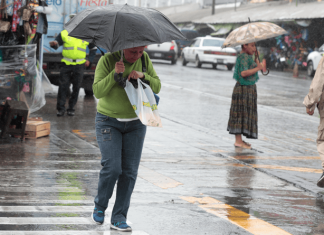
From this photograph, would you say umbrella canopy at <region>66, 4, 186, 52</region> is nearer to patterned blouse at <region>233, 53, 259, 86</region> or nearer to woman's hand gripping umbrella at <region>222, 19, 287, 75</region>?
woman's hand gripping umbrella at <region>222, 19, 287, 75</region>

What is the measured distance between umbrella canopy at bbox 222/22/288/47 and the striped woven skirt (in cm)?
70

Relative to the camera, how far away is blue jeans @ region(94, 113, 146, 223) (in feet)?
15.7

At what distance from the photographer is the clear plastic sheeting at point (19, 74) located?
9.33 meters

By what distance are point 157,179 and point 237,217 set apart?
1636 mm

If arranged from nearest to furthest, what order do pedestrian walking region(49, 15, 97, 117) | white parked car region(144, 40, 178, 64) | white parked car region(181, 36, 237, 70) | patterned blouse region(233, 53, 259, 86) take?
patterned blouse region(233, 53, 259, 86), pedestrian walking region(49, 15, 97, 117), white parked car region(181, 36, 237, 70), white parked car region(144, 40, 178, 64)

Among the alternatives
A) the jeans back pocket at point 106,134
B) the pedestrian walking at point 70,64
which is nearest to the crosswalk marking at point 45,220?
the jeans back pocket at point 106,134

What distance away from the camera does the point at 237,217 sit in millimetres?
5379

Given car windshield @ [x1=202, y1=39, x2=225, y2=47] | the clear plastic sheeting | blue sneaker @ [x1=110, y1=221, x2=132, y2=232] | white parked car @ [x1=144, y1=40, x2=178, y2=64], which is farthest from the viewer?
white parked car @ [x1=144, y1=40, x2=178, y2=64]

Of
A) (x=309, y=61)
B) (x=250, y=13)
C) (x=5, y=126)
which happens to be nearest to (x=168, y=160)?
(x=5, y=126)

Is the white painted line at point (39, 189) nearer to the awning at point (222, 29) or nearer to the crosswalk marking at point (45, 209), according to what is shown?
the crosswalk marking at point (45, 209)

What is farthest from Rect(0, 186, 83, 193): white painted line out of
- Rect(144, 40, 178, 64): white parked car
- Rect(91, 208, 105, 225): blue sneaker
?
Rect(144, 40, 178, 64): white parked car

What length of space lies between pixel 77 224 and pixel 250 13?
34643mm

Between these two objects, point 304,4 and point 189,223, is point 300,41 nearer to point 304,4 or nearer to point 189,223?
point 304,4

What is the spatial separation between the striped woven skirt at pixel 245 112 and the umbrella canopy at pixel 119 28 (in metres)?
4.57
